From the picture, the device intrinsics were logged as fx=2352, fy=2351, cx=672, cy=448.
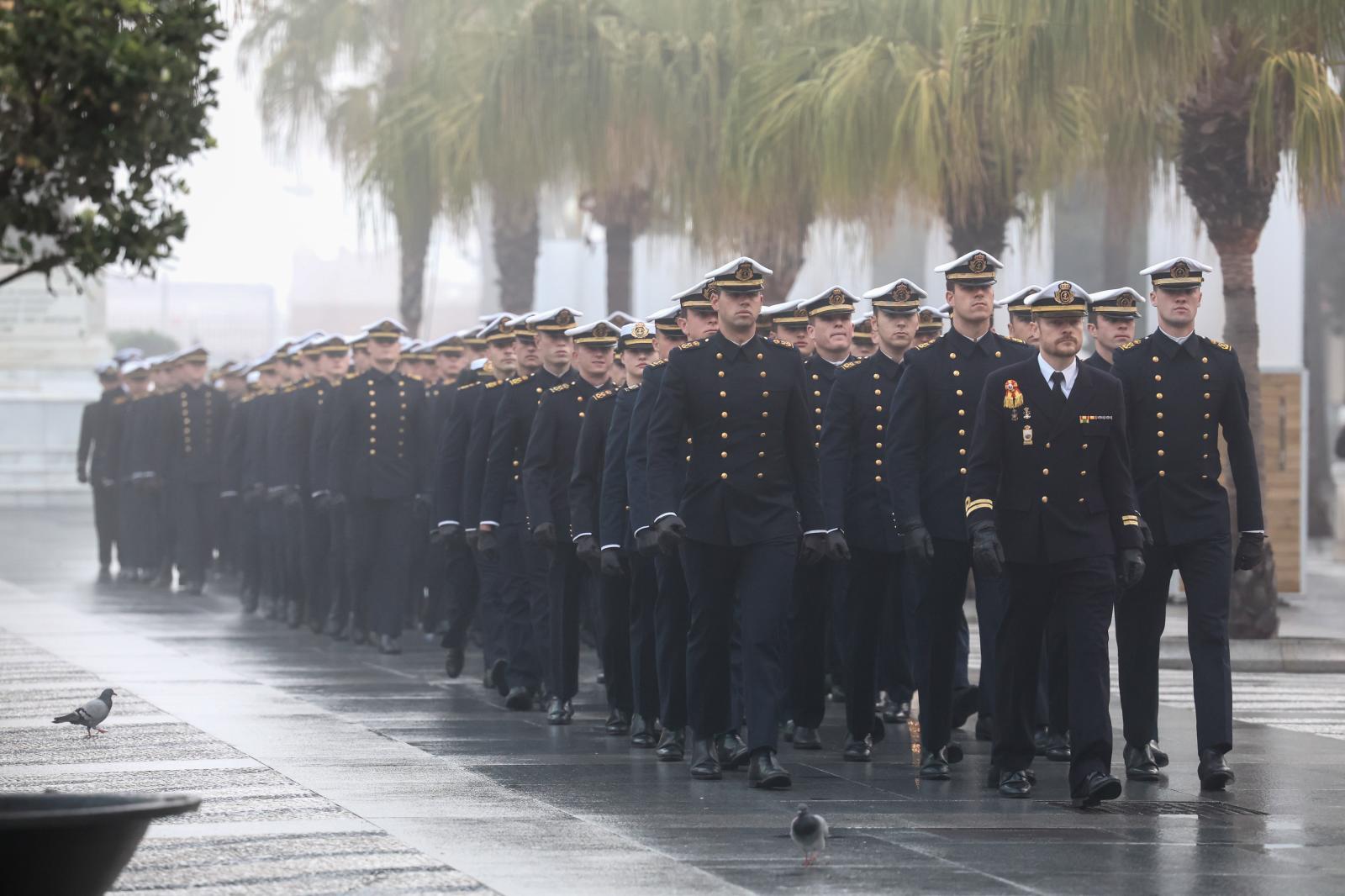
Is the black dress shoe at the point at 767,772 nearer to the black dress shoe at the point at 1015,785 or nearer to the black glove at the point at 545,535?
the black dress shoe at the point at 1015,785

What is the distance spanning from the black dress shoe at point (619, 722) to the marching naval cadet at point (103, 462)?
44.2ft

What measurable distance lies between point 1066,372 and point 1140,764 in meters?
1.88

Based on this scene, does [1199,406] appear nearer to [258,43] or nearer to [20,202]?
[20,202]

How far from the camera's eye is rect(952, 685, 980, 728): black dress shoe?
11766 millimetres

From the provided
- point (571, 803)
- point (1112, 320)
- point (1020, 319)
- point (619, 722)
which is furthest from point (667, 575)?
point (1020, 319)

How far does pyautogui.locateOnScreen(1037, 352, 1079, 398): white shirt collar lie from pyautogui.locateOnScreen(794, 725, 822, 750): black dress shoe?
8.43 feet

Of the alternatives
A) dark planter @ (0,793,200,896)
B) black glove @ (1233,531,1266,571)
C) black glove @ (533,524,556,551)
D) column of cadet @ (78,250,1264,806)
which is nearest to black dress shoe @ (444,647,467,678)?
column of cadet @ (78,250,1264,806)

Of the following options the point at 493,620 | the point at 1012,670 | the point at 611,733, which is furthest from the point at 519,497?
the point at 1012,670

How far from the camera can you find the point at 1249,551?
10250 mm

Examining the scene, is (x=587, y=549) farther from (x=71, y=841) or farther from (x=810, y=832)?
(x=71, y=841)

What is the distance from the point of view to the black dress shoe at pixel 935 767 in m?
10.4

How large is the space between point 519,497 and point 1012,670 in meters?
4.34

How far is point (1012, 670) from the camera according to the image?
992 cm

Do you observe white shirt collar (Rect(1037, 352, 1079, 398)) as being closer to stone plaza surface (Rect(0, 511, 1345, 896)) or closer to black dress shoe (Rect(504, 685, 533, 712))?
stone plaza surface (Rect(0, 511, 1345, 896))
